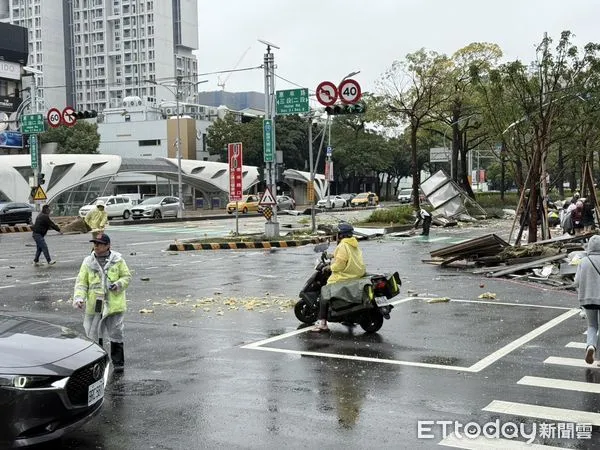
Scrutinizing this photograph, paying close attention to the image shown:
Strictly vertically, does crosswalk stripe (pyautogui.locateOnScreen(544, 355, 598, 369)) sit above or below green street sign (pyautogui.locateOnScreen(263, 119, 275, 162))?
below

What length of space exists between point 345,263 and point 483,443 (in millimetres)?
4443

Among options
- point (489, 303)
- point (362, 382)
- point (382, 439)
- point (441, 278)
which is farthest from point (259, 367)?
point (441, 278)

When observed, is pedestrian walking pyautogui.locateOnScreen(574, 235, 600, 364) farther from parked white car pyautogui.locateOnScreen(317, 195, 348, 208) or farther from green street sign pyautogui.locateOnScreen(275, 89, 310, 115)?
parked white car pyautogui.locateOnScreen(317, 195, 348, 208)

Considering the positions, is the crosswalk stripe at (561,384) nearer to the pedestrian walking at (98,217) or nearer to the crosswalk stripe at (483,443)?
the crosswalk stripe at (483,443)

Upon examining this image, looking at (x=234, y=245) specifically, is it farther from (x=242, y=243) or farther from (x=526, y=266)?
(x=526, y=266)

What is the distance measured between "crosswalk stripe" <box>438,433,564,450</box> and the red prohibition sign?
73.7 ft

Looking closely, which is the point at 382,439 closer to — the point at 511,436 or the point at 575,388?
the point at 511,436

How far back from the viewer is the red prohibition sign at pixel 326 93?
27034mm

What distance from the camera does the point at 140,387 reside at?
7070 mm

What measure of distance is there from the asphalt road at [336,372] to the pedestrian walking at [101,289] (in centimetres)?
70

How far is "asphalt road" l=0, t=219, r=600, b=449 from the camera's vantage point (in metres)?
5.63

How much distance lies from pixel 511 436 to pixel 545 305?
7.16 meters

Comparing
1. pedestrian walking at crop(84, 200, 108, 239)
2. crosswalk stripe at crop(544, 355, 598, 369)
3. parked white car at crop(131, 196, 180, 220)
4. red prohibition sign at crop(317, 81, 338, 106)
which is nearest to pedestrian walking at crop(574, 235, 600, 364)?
crosswalk stripe at crop(544, 355, 598, 369)

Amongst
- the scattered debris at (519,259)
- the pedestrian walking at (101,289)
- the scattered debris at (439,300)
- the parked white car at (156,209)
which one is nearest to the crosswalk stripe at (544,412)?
the pedestrian walking at (101,289)
